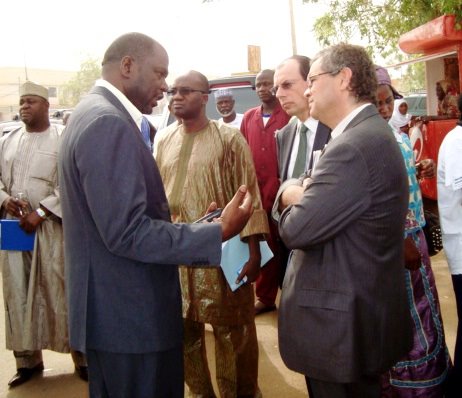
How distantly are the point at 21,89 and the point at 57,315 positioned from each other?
1.64 m

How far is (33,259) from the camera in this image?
12.1 feet

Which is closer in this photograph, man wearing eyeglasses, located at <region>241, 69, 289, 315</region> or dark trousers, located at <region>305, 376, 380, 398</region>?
dark trousers, located at <region>305, 376, 380, 398</region>

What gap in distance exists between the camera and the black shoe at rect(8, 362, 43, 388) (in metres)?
3.67

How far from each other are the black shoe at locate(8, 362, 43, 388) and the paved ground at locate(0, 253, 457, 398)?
0.13ft

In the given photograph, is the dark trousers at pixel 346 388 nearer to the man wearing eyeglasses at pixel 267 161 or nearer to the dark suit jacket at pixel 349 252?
the dark suit jacket at pixel 349 252

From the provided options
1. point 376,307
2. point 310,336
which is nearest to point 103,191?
point 310,336

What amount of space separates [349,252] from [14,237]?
8.71ft

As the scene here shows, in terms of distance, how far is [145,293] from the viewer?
1830 millimetres

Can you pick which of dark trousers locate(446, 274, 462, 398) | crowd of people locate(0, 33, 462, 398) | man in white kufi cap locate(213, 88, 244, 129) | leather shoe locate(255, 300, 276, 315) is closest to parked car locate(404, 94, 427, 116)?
man in white kufi cap locate(213, 88, 244, 129)

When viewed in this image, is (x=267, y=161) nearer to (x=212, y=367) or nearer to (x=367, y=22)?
(x=212, y=367)

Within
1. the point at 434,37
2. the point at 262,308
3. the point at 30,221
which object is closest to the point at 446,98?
the point at 434,37

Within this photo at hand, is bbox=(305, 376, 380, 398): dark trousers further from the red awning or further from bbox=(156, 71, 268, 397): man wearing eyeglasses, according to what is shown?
the red awning

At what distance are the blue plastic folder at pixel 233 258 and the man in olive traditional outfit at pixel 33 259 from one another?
137 cm

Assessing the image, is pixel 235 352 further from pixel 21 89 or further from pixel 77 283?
pixel 21 89
